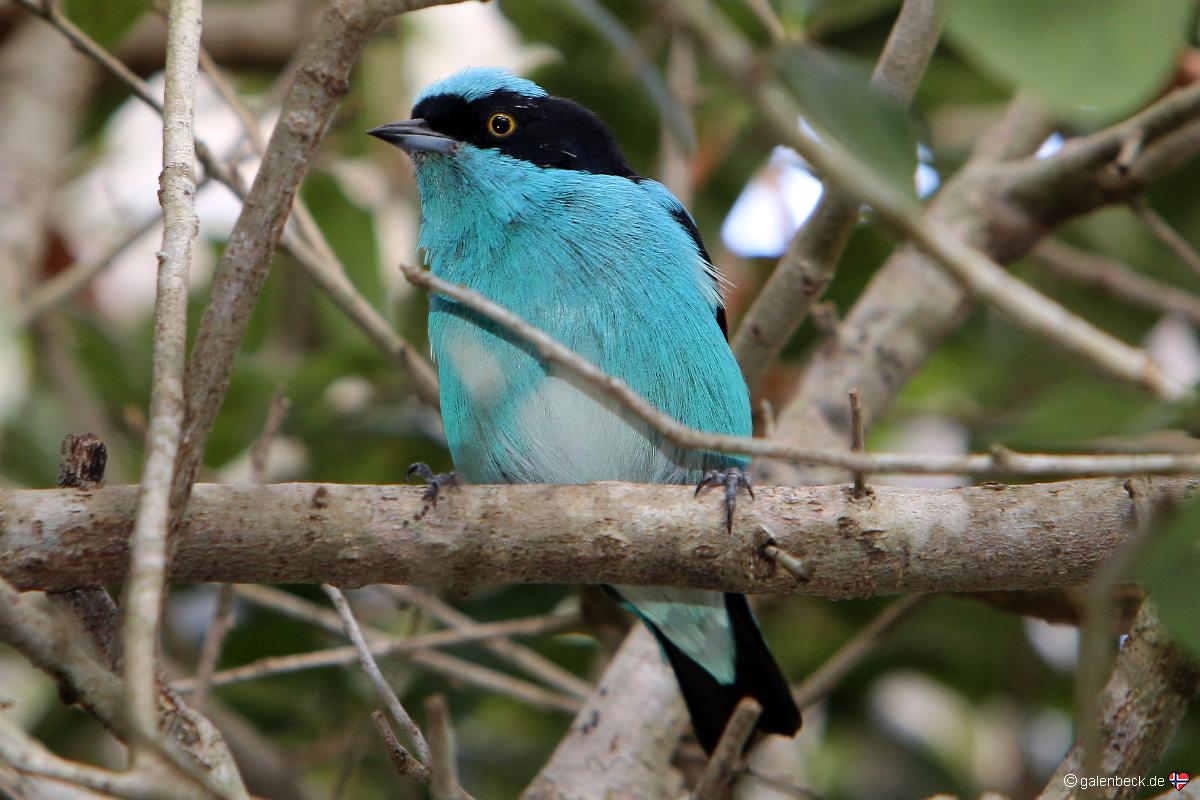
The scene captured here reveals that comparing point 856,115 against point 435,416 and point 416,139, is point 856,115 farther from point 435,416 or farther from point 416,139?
point 435,416

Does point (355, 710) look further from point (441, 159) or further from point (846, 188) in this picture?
point (846, 188)

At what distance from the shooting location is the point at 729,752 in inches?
112

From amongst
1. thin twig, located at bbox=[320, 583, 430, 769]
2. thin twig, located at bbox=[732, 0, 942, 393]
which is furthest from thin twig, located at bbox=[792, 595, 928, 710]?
thin twig, located at bbox=[320, 583, 430, 769]

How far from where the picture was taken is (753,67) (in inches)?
67.2

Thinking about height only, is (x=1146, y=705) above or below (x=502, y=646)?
below

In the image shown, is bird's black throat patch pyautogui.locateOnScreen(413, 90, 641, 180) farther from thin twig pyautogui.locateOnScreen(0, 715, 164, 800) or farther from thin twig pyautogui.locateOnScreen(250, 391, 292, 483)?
thin twig pyautogui.locateOnScreen(0, 715, 164, 800)

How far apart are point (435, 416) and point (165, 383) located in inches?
113

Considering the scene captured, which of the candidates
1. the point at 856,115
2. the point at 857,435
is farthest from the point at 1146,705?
the point at 856,115

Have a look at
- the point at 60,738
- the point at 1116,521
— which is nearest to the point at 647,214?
the point at 1116,521

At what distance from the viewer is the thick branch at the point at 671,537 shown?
2.70m

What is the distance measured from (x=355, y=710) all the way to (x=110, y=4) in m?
2.61

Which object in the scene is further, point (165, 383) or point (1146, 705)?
point (1146, 705)

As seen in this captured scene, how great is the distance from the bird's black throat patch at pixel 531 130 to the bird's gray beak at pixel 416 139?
75mm

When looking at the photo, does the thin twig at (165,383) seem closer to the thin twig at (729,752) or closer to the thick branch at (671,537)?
the thick branch at (671,537)
